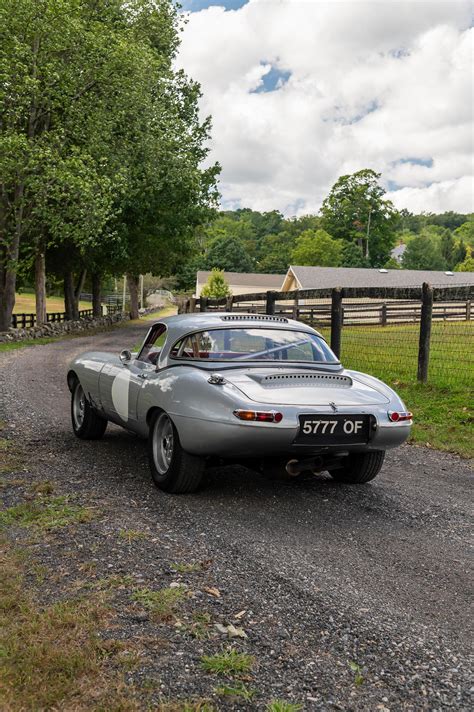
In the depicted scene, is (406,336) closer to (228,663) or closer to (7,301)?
(228,663)

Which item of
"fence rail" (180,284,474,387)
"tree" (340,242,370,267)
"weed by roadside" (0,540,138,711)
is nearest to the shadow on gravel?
"weed by roadside" (0,540,138,711)

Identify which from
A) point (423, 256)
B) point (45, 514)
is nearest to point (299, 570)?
point (45, 514)

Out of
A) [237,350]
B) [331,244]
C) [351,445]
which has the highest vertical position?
[331,244]

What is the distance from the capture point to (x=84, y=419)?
25.1 feet

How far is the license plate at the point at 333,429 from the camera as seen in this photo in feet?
16.3

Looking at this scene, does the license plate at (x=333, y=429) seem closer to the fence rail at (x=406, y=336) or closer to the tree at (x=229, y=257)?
the fence rail at (x=406, y=336)

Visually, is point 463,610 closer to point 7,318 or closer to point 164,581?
point 164,581

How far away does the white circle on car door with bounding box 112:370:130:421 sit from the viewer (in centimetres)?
643

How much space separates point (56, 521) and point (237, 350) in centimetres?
213

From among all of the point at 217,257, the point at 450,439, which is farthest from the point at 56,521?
the point at 217,257

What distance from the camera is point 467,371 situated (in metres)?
10.7

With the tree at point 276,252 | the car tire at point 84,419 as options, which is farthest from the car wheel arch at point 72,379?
the tree at point 276,252

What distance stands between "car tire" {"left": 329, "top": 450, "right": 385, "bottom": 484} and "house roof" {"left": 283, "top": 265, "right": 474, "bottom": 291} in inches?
1945

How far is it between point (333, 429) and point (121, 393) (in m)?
2.36
